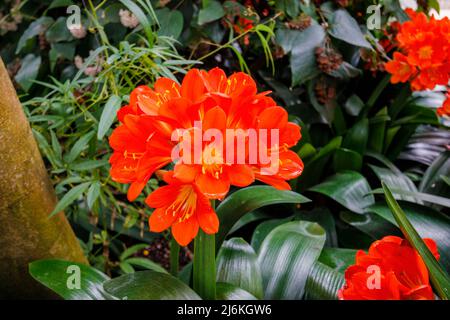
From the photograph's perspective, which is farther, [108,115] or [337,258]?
[337,258]

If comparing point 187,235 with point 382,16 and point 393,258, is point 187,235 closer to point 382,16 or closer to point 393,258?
point 393,258

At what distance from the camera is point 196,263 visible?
71 cm

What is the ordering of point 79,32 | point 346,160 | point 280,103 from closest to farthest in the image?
point 79,32 < point 346,160 < point 280,103

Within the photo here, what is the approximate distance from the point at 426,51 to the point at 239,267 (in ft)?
2.64

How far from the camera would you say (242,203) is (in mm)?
831

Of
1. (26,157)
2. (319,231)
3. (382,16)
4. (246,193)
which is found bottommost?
(319,231)

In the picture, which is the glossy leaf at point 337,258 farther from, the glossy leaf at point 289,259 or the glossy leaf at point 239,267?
the glossy leaf at point 239,267

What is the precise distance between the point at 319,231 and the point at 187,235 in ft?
1.37

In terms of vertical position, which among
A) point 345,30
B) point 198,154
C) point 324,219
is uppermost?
point 345,30

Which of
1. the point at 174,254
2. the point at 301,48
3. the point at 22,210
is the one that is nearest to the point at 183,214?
the point at 174,254

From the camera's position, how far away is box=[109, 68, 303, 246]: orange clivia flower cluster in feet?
1.75

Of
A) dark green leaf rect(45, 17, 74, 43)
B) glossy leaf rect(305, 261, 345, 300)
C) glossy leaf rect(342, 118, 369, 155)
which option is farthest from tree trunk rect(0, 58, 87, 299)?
glossy leaf rect(342, 118, 369, 155)

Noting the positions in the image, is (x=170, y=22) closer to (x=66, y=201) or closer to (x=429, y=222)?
(x=66, y=201)
